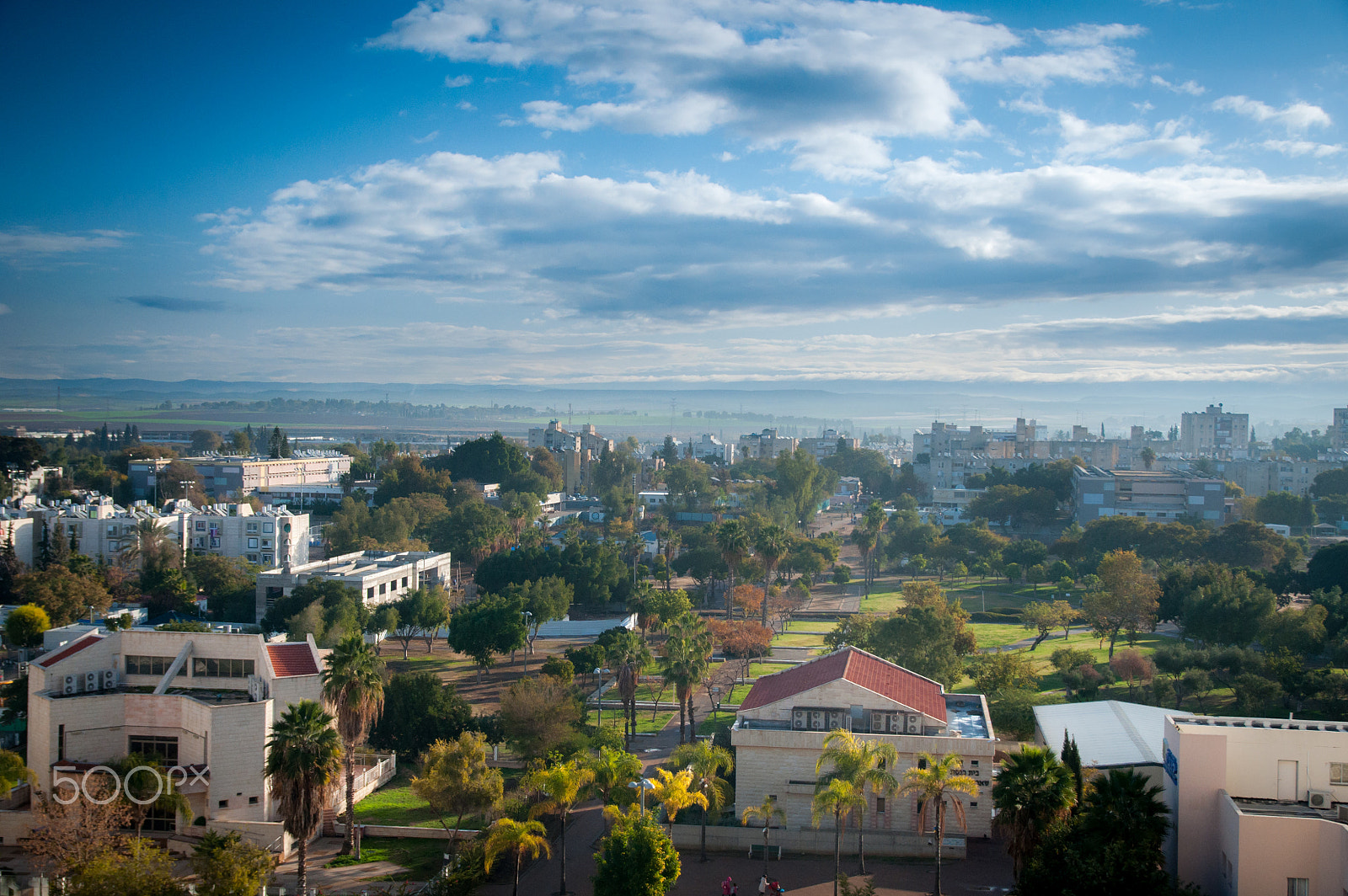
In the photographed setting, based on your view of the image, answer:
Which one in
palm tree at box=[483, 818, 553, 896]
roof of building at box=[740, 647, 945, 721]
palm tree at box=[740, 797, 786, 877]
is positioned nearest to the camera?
palm tree at box=[483, 818, 553, 896]

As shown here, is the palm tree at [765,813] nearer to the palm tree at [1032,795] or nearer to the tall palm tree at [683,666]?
the tall palm tree at [683,666]

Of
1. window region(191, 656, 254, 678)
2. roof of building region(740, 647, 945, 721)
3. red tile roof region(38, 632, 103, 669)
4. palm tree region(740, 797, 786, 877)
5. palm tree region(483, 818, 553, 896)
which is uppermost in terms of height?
red tile roof region(38, 632, 103, 669)

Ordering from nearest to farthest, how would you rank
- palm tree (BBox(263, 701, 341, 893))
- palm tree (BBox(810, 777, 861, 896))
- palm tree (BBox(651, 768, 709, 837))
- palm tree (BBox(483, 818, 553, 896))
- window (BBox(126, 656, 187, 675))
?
palm tree (BBox(263, 701, 341, 893)) → palm tree (BBox(483, 818, 553, 896)) → palm tree (BBox(810, 777, 861, 896)) → palm tree (BBox(651, 768, 709, 837)) → window (BBox(126, 656, 187, 675))

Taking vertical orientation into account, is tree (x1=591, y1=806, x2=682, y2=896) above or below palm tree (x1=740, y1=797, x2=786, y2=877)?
above

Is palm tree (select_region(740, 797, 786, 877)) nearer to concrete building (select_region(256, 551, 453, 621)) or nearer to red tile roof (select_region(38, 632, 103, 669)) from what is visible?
red tile roof (select_region(38, 632, 103, 669))

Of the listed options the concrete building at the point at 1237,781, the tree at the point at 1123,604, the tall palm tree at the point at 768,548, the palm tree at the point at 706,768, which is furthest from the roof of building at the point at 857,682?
the tall palm tree at the point at 768,548

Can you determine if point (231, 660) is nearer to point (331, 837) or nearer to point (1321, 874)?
point (331, 837)

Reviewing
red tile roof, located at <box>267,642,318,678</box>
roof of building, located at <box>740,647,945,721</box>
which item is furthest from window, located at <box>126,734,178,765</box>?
roof of building, located at <box>740,647,945,721</box>

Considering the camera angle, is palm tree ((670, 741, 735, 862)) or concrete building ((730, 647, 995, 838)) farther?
concrete building ((730, 647, 995, 838))
